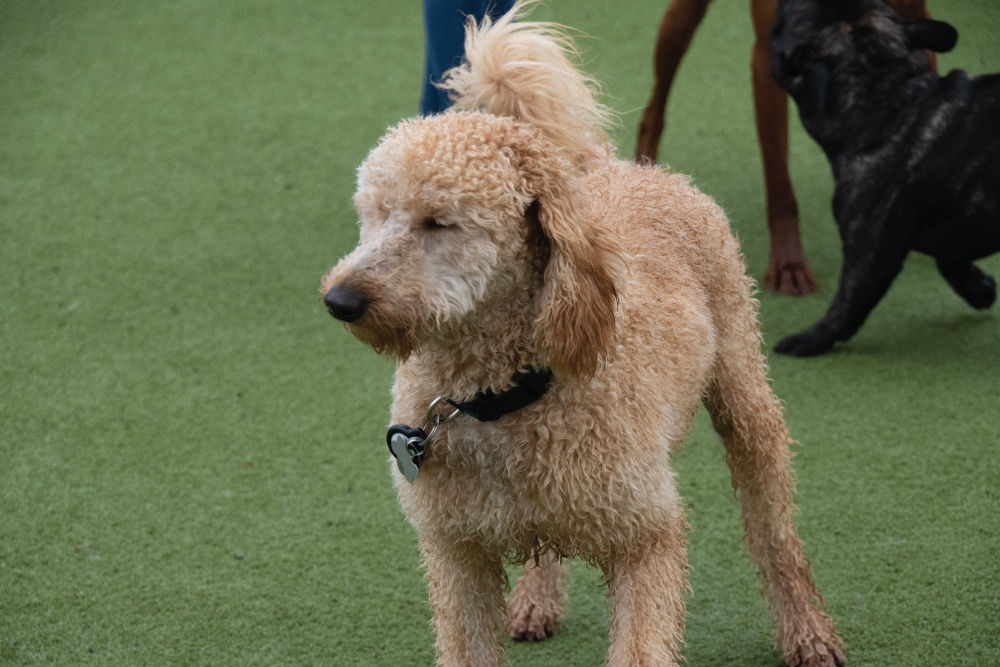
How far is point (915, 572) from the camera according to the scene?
8.86ft

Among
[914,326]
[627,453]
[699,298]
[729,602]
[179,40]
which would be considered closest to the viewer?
[627,453]

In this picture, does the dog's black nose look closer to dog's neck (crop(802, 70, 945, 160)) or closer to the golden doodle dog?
the golden doodle dog

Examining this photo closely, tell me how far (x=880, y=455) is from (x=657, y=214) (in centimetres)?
142

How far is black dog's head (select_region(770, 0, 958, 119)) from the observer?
3744 mm

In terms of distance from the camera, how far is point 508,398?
178cm

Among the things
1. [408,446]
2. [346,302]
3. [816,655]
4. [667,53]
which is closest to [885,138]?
[667,53]

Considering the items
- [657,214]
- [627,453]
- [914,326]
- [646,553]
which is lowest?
[914,326]

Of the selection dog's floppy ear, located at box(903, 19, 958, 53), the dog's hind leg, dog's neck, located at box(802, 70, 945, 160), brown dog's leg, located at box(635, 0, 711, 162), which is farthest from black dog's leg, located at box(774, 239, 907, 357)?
the dog's hind leg

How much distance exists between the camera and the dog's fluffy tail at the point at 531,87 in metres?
1.83

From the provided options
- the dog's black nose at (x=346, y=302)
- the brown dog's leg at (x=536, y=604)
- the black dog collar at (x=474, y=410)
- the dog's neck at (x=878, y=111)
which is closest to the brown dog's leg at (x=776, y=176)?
the dog's neck at (x=878, y=111)

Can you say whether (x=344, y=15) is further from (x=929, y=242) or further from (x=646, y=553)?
(x=646, y=553)

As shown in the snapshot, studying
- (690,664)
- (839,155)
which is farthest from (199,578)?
(839,155)

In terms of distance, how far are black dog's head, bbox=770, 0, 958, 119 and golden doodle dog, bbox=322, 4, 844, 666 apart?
1.87 m

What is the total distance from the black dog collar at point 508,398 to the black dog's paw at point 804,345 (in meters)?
2.29
